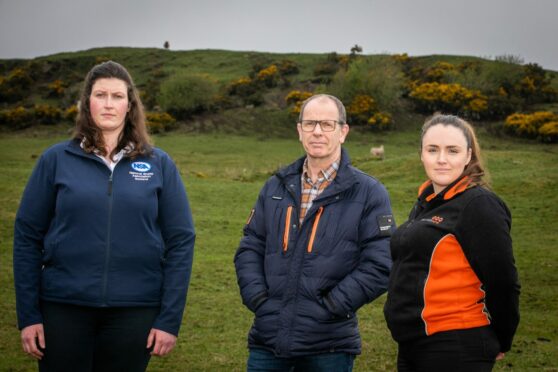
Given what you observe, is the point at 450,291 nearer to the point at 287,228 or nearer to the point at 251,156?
the point at 287,228

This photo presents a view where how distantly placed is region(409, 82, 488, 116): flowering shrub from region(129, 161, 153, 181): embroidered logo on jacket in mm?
56746

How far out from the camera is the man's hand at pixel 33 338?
4227mm

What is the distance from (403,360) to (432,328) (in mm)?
390

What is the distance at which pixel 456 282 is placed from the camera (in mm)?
3836

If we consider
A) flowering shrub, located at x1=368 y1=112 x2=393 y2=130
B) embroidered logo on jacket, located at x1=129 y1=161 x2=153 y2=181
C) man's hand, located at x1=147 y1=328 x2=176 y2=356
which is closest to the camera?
man's hand, located at x1=147 y1=328 x2=176 y2=356

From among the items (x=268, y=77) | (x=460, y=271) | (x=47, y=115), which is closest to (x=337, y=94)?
(x=268, y=77)

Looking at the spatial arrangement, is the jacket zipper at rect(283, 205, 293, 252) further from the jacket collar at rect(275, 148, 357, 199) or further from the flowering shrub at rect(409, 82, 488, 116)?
the flowering shrub at rect(409, 82, 488, 116)

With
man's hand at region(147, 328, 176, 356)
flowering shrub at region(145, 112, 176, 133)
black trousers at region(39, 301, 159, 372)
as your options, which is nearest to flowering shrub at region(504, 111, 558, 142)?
flowering shrub at region(145, 112, 176, 133)

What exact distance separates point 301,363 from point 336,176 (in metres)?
1.45

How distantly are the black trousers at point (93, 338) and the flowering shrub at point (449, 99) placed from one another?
57131 mm

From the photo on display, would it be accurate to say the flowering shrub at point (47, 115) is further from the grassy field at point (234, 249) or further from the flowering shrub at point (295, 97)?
the flowering shrub at point (295, 97)

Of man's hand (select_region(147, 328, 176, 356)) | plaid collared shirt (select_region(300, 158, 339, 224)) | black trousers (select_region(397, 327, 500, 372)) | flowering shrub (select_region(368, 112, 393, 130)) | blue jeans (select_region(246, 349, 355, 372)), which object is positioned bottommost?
blue jeans (select_region(246, 349, 355, 372))

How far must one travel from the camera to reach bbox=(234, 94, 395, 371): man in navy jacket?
170 inches

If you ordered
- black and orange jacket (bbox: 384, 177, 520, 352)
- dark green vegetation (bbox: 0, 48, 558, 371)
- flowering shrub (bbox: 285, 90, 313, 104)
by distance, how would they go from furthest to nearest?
flowering shrub (bbox: 285, 90, 313, 104), dark green vegetation (bbox: 0, 48, 558, 371), black and orange jacket (bbox: 384, 177, 520, 352)
